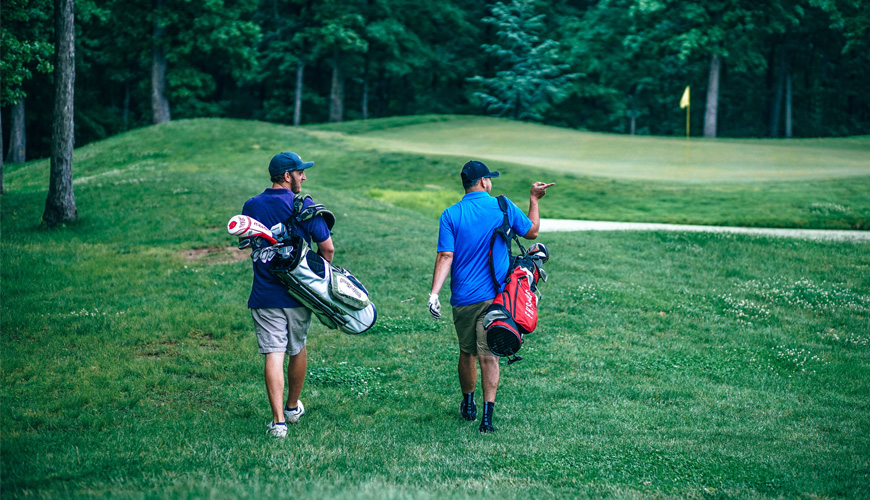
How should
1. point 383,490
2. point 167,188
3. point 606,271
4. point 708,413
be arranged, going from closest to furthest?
point 383,490 < point 708,413 < point 606,271 < point 167,188

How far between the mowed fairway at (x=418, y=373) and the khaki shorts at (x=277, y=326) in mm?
716

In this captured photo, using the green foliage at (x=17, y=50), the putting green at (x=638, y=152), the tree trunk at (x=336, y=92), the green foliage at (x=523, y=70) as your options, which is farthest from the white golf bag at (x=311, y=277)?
the green foliage at (x=523, y=70)

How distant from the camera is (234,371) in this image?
7.31 meters

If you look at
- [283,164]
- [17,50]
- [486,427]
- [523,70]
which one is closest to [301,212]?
[283,164]

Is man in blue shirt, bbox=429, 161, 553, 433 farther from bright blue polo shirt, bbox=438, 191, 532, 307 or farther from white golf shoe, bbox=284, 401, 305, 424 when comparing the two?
white golf shoe, bbox=284, 401, 305, 424

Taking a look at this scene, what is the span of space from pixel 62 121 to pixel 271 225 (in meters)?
10.9

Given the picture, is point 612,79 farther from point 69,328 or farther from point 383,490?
point 383,490

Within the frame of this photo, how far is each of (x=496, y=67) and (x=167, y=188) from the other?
42.3 meters

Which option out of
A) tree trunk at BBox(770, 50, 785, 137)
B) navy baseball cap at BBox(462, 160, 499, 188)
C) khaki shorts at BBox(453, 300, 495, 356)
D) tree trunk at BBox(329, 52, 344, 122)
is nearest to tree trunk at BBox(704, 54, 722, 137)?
tree trunk at BBox(770, 50, 785, 137)

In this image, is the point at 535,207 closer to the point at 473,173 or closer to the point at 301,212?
the point at 473,173

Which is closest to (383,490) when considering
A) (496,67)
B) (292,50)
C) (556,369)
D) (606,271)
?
(556,369)

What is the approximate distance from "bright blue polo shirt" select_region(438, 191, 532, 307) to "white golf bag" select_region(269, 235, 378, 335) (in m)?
0.79

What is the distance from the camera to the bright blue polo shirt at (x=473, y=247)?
570 centimetres

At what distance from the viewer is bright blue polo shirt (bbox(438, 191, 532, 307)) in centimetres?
570
